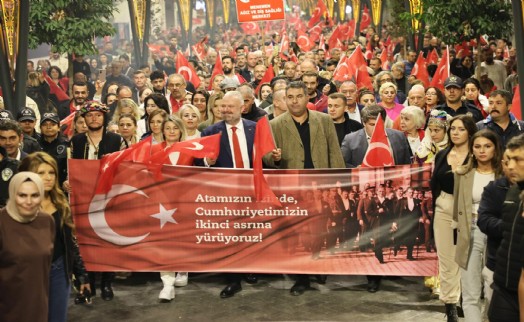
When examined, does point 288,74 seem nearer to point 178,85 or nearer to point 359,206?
point 178,85

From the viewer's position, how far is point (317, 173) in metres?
9.52

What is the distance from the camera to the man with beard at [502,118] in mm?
9742

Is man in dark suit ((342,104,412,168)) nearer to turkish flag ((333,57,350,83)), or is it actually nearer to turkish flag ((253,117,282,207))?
turkish flag ((253,117,282,207))

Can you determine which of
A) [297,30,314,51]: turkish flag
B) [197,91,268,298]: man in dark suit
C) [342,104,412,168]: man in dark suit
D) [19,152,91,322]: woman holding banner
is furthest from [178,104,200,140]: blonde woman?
[297,30,314,51]: turkish flag

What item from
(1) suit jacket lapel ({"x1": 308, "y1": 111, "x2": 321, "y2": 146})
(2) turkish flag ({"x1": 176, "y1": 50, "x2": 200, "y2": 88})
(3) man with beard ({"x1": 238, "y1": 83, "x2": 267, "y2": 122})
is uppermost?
(2) turkish flag ({"x1": 176, "y1": 50, "x2": 200, "y2": 88})

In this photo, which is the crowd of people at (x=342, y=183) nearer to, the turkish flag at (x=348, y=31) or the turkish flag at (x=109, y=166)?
the turkish flag at (x=109, y=166)

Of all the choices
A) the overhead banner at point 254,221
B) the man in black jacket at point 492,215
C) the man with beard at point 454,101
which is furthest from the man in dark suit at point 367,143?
the man in black jacket at point 492,215

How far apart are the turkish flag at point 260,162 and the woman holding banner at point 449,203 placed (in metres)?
1.74

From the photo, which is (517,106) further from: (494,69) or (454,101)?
(494,69)

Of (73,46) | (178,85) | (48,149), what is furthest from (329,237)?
(73,46)

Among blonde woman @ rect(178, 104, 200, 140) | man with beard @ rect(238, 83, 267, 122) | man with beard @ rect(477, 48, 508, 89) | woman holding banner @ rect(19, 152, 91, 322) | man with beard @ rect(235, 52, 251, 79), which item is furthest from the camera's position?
man with beard @ rect(235, 52, 251, 79)

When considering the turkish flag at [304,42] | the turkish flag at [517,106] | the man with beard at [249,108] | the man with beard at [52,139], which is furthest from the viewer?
the turkish flag at [304,42]

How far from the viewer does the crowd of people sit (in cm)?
627

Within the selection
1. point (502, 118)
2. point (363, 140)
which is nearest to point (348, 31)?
point (363, 140)
